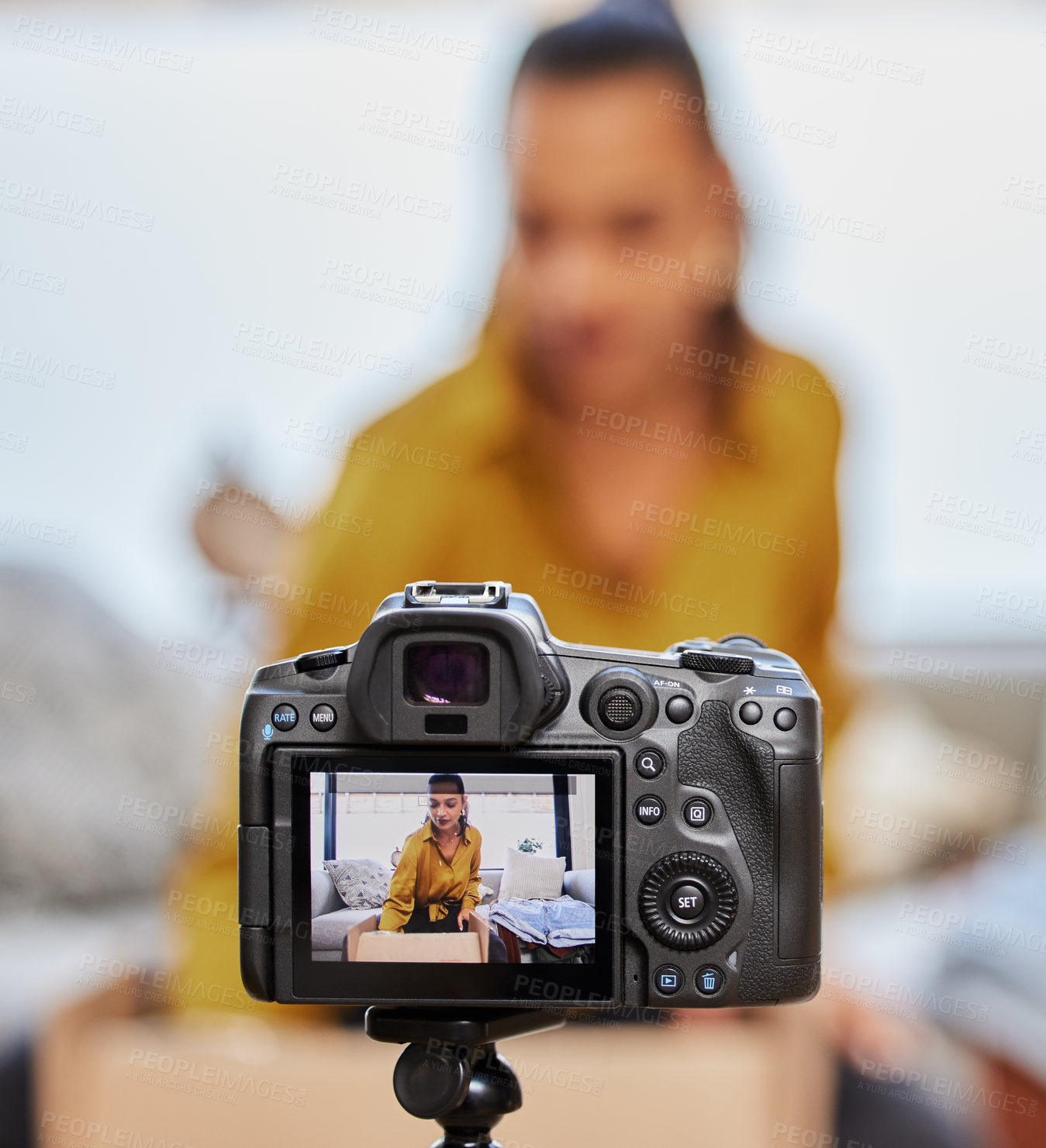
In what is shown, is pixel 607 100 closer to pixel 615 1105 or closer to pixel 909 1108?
pixel 615 1105

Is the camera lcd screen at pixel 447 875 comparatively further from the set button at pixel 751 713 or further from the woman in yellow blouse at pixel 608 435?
the woman in yellow blouse at pixel 608 435

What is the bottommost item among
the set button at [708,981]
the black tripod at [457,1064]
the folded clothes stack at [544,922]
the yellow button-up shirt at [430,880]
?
the black tripod at [457,1064]

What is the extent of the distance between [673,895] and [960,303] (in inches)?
47.1

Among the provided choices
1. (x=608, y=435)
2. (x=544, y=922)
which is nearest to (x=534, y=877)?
(x=544, y=922)

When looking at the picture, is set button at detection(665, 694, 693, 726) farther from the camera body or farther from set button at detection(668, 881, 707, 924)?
set button at detection(668, 881, 707, 924)

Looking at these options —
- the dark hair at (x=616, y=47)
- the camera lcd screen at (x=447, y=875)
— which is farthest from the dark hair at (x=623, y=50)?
the camera lcd screen at (x=447, y=875)

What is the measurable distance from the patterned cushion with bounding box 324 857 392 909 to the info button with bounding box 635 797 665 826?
0.57ft

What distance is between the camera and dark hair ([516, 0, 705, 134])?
157cm

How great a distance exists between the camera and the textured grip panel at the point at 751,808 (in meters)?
0.76

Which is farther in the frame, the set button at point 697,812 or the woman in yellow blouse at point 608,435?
the woman in yellow blouse at point 608,435

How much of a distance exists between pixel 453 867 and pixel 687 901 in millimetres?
161

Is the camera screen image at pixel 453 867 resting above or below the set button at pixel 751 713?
below

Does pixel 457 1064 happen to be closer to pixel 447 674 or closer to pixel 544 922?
pixel 544 922

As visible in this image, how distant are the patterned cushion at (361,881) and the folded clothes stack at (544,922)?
0.08 m
